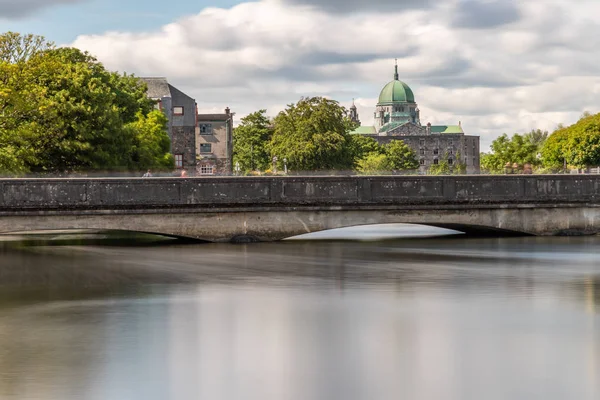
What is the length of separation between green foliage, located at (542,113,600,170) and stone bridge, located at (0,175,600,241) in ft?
270

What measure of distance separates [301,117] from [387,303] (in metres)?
74.1

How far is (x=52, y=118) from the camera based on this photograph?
51.4 m

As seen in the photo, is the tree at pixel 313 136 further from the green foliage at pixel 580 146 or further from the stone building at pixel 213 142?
the stone building at pixel 213 142

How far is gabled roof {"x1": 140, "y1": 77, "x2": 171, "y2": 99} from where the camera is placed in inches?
4697

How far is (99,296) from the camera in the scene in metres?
25.8

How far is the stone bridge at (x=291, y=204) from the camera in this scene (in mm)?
38094

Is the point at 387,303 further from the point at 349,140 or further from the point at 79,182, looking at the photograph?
the point at 349,140

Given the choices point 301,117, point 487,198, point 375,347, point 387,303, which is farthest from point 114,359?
point 301,117

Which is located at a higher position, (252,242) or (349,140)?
(349,140)

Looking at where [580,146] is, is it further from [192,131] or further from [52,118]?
[52,118]

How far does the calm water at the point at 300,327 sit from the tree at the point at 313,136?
58728mm

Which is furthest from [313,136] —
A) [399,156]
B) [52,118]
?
[399,156]

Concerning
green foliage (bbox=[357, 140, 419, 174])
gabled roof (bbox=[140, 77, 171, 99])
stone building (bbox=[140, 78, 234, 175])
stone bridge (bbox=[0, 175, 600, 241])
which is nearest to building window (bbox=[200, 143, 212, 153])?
stone building (bbox=[140, 78, 234, 175])

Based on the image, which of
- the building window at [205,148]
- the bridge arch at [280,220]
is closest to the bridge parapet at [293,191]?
the bridge arch at [280,220]
